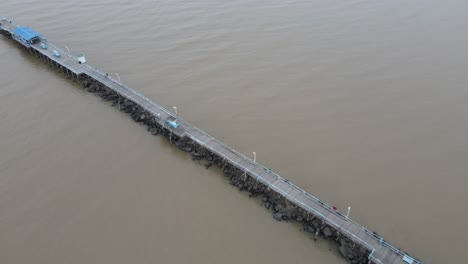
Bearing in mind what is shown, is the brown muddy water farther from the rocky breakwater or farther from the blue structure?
the blue structure

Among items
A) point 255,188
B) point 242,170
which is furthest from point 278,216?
point 242,170

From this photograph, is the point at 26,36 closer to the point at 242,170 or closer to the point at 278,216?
the point at 242,170

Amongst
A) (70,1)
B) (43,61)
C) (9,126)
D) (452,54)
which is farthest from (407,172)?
(70,1)

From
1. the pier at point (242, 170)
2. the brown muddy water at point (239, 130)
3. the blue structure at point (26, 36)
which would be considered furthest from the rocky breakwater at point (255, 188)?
the blue structure at point (26, 36)

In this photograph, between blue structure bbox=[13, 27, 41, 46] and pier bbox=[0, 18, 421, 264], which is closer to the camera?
pier bbox=[0, 18, 421, 264]

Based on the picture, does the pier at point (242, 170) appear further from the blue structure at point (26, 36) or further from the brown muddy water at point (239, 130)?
the brown muddy water at point (239, 130)

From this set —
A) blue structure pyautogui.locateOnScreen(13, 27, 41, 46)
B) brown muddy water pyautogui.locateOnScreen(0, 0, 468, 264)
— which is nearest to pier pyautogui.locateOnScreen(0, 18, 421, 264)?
blue structure pyautogui.locateOnScreen(13, 27, 41, 46)
